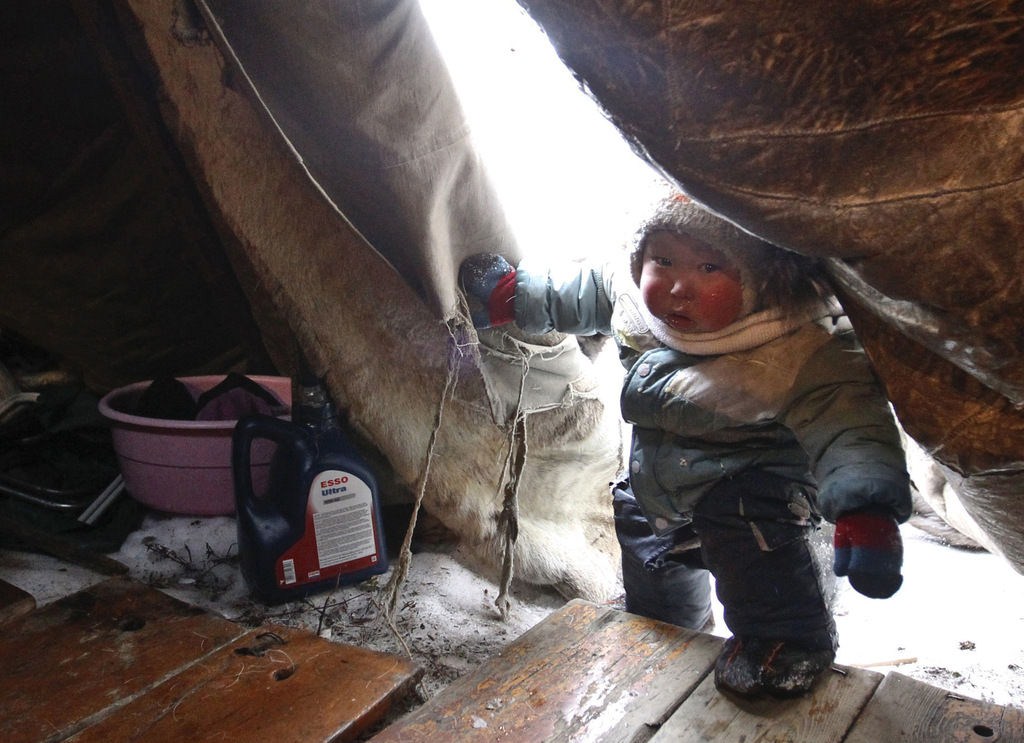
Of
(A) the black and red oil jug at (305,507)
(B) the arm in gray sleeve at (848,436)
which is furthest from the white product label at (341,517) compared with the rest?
(B) the arm in gray sleeve at (848,436)

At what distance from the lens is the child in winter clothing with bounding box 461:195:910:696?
973 mm

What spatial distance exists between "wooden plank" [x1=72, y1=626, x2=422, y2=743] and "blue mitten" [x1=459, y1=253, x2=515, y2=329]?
1.96 feet

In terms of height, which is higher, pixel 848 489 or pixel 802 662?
pixel 848 489

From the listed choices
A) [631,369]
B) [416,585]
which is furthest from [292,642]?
[631,369]

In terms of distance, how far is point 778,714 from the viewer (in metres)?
1.01

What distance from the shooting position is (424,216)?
4.40ft

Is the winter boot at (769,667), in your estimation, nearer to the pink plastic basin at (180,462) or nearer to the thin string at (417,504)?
the thin string at (417,504)

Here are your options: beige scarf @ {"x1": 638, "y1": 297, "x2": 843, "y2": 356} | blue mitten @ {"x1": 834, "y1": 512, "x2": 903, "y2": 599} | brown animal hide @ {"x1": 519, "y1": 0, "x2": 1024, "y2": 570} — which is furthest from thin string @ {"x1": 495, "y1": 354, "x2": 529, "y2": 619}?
brown animal hide @ {"x1": 519, "y1": 0, "x2": 1024, "y2": 570}

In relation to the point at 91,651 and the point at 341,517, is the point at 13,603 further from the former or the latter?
the point at 341,517

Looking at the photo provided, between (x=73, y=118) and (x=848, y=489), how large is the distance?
70.4 inches

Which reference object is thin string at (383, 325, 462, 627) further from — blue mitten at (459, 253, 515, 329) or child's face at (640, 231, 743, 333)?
child's face at (640, 231, 743, 333)

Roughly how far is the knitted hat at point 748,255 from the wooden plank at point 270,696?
27.3 inches

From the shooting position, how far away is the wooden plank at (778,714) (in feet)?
3.20

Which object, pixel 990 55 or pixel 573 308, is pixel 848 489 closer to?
pixel 990 55
